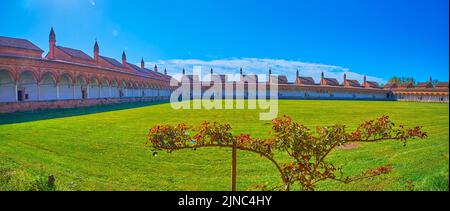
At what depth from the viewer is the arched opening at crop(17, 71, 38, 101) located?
2686 cm

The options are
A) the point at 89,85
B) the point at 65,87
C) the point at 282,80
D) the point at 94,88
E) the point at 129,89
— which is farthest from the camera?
the point at 282,80

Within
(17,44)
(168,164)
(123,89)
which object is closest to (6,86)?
(17,44)

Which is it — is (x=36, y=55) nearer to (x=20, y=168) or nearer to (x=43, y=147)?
(x=43, y=147)

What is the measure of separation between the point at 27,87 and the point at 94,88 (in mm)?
9855

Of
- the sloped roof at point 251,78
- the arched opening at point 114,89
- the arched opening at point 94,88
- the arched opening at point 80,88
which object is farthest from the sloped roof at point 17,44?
the sloped roof at point 251,78

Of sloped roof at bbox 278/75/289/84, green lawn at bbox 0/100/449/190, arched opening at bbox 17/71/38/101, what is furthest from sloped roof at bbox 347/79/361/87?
arched opening at bbox 17/71/38/101

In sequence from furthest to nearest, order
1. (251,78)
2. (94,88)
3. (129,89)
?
1. (251,78)
2. (129,89)
3. (94,88)

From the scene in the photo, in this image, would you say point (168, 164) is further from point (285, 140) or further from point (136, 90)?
point (136, 90)

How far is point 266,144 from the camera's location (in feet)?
12.4

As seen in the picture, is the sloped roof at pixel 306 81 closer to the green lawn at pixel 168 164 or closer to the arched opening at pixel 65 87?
the arched opening at pixel 65 87

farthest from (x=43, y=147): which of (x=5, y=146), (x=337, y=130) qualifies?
(x=337, y=130)

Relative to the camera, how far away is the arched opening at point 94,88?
3587cm

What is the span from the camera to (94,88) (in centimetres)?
3691

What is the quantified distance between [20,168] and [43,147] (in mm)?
2940
